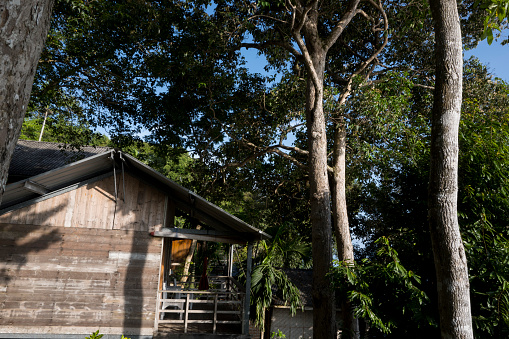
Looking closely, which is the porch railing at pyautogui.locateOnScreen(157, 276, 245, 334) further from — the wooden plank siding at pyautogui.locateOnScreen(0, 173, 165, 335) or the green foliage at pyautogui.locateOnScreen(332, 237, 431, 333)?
the green foliage at pyautogui.locateOnScreen(332, 237, 431, 333)

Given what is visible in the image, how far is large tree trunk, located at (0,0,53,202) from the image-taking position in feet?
6.32

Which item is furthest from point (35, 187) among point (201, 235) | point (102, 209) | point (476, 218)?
point (476, 218)

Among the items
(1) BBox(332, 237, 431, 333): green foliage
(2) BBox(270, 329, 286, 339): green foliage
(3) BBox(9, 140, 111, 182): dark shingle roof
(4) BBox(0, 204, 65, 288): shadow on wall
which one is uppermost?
(3) BBox(9, 140, 111, 182): dark shingle roof

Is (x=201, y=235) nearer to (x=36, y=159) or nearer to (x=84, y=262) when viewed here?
(x=84, y=262)

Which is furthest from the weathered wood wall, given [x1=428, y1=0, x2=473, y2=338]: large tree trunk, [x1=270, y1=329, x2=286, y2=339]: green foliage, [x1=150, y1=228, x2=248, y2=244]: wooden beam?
[x1=270, y1=329, x2=286, y2=339]: green foliage

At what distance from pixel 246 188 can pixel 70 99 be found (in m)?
7.73

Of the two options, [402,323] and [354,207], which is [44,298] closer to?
[402,323]

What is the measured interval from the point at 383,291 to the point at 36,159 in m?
16.6

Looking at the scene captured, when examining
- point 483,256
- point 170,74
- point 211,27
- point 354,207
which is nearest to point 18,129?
point 483,256

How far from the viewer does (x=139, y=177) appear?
10.1 metres

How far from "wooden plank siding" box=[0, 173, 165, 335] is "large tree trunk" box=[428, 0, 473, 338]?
6.96 metres

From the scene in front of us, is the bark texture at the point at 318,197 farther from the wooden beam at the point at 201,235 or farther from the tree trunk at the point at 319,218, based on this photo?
the wooden beam at the point at 201,235

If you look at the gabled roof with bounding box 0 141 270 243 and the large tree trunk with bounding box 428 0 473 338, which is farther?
the gabled roof with bounding box 0 141 270 243

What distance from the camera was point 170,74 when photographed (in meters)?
12.4
